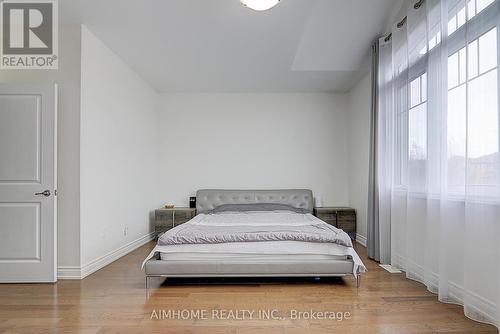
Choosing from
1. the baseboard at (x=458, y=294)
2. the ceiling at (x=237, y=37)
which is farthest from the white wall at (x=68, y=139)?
the baseboard at (x=458, y=294)

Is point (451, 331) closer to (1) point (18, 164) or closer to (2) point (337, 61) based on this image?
(2) point (337, 61)

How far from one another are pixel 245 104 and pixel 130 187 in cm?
255

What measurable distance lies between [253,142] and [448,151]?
3.80 meters

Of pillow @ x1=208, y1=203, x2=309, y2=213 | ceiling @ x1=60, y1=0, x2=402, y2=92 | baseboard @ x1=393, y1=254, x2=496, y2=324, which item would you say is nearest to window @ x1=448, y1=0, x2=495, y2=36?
ceiling @ x1=60, y1=0, x2=402, y2=92

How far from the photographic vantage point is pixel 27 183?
346 cm

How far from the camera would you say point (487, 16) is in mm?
2316

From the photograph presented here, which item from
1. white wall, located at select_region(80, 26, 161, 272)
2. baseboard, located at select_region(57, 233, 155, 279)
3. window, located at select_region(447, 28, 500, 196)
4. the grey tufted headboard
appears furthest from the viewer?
the grey tufted headboard

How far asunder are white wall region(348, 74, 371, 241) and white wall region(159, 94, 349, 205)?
248 millimetres

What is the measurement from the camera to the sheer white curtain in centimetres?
234

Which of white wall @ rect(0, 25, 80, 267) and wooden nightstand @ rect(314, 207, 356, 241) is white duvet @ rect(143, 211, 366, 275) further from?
wooden nightstand @ rect(314, 207, 356, 241)

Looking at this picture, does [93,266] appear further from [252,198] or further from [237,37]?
[237,37]

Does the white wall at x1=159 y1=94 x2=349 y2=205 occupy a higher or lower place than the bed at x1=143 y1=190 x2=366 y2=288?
higher

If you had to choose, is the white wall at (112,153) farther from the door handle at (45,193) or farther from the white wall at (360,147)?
Result: the white wall at (360,147)

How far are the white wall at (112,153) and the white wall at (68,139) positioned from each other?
0.06 m
